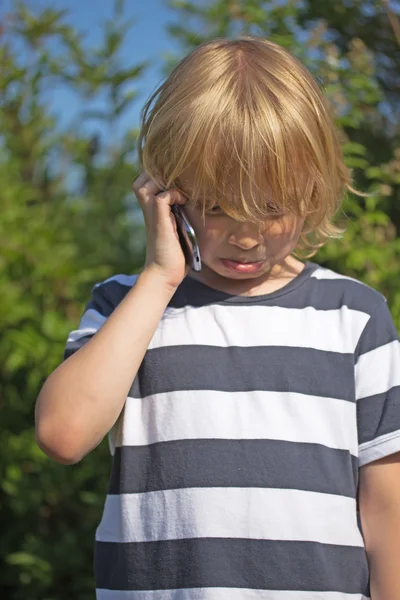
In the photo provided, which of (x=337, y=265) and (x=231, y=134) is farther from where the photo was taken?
(x=337, y=265)

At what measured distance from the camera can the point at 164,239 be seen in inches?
72.0

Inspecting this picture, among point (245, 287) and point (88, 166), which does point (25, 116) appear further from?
point (245, 287)

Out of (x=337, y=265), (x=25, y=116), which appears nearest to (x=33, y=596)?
(x=337, y=265)

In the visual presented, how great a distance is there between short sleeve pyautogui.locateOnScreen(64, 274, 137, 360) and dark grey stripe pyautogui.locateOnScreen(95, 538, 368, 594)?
459 mm

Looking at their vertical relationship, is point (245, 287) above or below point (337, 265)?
above

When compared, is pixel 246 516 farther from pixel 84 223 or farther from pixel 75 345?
pixel 84 223

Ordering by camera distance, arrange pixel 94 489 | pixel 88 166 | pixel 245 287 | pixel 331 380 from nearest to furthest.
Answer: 1. pixel 331 380
2. pixel 245 287
3. pixel 94 489
4. pixel 88 166

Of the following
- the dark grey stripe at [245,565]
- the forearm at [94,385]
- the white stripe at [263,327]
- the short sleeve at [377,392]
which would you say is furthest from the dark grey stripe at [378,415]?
the forearm at [94,385]

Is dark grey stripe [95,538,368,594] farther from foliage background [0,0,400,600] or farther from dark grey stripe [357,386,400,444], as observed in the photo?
foliage background [0,0,400,600]

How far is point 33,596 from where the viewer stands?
321 centimetres

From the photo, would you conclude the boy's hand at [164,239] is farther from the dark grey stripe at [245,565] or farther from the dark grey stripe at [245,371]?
the dark grey stripe at [245,565]

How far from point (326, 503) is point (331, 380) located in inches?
10.0

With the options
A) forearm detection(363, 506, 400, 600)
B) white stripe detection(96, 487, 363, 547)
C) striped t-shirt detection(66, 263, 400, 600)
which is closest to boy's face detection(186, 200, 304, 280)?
striped t-shirt detection(66, 263, 400, 600)

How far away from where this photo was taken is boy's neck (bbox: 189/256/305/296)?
1.90 meters
